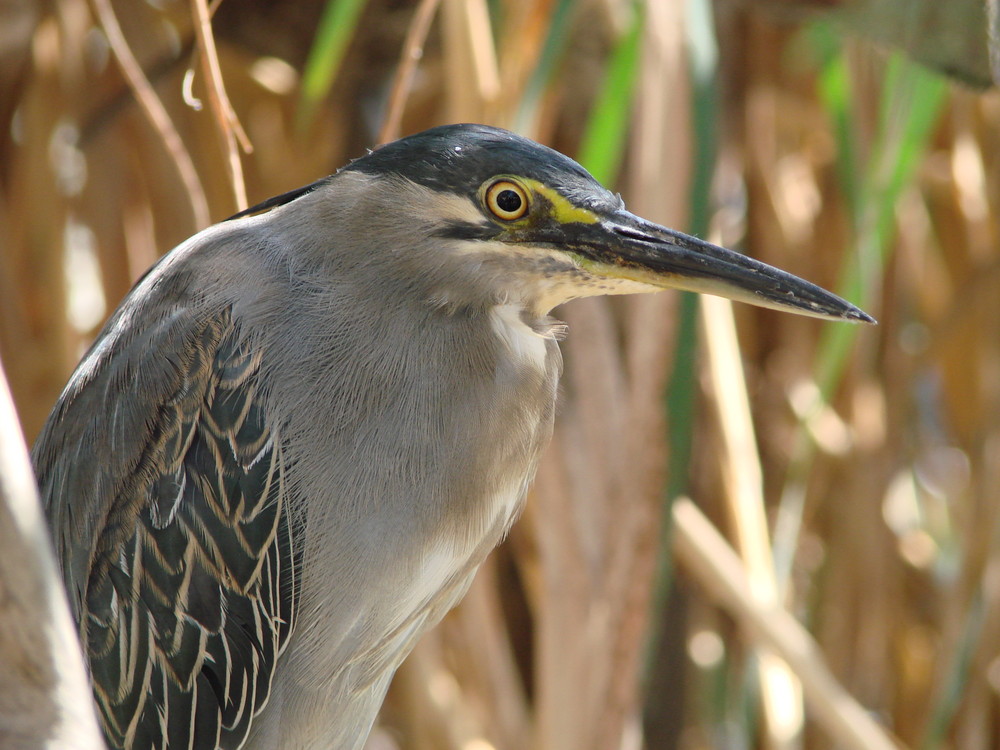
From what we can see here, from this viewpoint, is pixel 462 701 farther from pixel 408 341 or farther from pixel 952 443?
pixel 952 443

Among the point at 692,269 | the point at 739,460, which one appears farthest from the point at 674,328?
the point at 739,460

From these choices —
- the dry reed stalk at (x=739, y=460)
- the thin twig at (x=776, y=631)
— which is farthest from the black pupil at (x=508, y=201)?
the thin twig at (x=776, y=631)

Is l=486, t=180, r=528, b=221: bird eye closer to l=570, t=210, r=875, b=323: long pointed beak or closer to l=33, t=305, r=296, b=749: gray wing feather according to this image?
l=570, t=210, r=875, b=323: long pointed beak

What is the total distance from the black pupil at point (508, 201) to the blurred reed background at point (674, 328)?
14.6 inches

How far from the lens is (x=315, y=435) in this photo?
3.82 ft

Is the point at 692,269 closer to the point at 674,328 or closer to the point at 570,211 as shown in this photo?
the point at 570,211

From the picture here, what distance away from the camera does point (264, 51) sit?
2119 millimetres

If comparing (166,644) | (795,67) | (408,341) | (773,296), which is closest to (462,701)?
(166,644)

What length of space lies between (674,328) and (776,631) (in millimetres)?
631

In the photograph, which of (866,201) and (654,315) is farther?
(866,201)

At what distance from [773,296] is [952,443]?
1.66 m

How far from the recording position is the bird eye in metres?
1.10

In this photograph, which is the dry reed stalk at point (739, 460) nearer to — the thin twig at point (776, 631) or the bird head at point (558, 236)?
the thin twig at point (776, 631)

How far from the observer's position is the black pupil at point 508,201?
1100 millimetres
